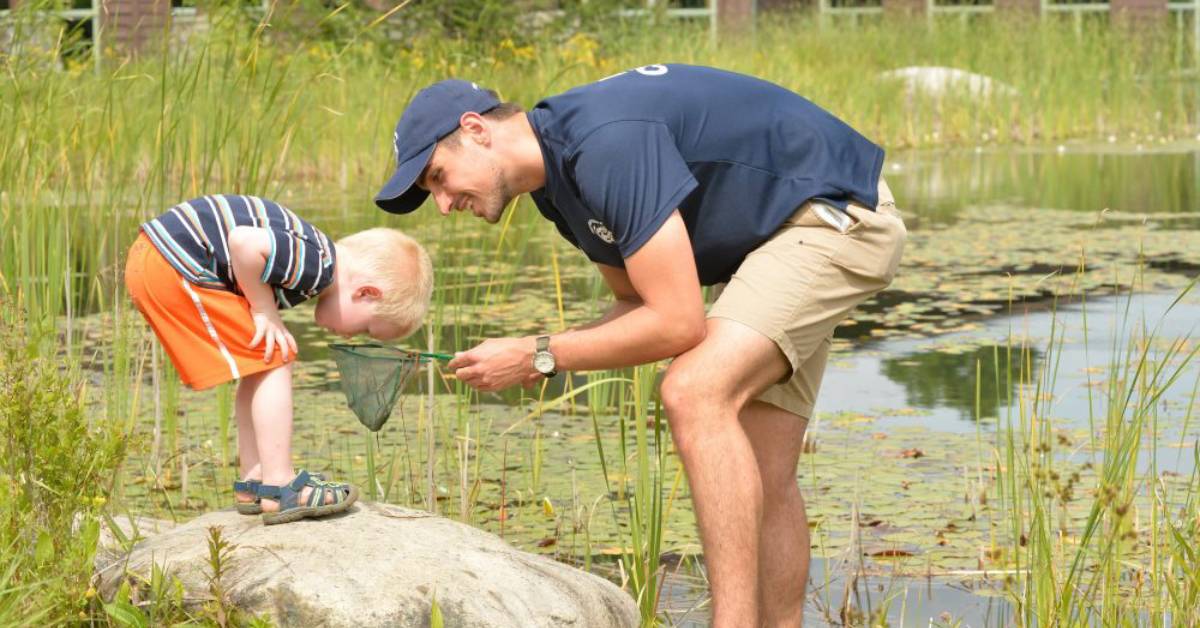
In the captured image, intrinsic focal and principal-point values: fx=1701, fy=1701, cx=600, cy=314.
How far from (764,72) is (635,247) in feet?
40.8

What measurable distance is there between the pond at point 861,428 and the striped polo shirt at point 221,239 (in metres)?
0.87

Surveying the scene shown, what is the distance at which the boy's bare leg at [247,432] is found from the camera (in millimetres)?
3723

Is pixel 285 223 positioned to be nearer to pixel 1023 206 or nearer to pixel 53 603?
pixel 53 603

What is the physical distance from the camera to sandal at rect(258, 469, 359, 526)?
3584 millimetres

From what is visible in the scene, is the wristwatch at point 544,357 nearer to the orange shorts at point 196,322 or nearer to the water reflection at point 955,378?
the orange shorts at point 196,322

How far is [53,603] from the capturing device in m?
3.27

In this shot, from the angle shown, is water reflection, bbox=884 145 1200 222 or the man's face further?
water reflection, bbox=884 145 1200 222

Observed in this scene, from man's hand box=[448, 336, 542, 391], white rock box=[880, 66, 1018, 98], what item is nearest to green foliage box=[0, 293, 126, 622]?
man's hand box=[448, 336, 542, 391]

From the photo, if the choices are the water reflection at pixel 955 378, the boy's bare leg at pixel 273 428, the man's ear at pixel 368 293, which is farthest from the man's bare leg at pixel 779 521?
the water reflection at pixel 955 378

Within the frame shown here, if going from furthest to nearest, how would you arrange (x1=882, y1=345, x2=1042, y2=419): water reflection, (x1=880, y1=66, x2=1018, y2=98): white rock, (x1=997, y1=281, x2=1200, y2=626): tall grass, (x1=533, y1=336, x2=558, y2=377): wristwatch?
(x1=880, y1=66, x2=1018, y2=98): white rock < (x1=882, y1=345, x2=1042, y2=419): water reflection < (x1=533, y1=336, x2=558, y2=377): wristwatch < (x1=997, y1=281, x2=1200, y2=626): tall grass

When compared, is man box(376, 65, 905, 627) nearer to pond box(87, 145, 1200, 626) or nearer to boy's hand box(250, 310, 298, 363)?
boy's hand box(250, 310, 298, 363)

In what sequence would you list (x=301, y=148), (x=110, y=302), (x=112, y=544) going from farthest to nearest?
1. (x=301, y=148)
2. (x=110, y=302)
3. (x=112, y=544)

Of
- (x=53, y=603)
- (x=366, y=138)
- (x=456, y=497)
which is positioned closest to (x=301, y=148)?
(x=366, y=138)

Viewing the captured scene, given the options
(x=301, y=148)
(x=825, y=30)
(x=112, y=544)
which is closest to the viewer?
(x=112, y=544)
